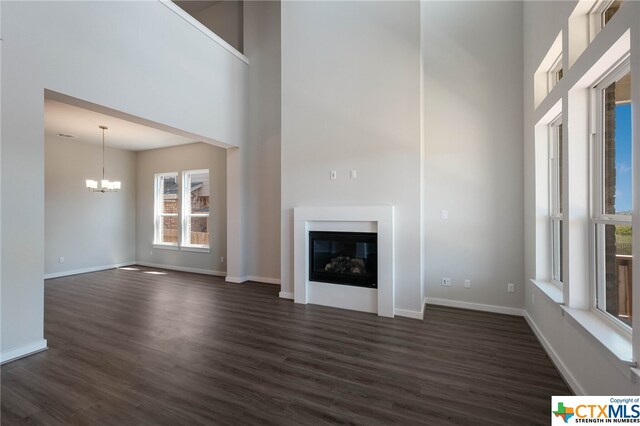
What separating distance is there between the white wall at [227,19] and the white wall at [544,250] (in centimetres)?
514

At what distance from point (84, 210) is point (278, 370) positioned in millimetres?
6836

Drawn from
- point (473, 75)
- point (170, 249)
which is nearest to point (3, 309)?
point (170, 249)

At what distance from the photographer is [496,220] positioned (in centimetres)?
367

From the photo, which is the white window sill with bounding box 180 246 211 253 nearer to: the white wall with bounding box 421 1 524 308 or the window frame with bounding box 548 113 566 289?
the white wall with bounding box 421 1 524 308

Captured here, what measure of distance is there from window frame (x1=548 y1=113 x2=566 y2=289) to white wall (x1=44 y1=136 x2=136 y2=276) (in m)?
8.65

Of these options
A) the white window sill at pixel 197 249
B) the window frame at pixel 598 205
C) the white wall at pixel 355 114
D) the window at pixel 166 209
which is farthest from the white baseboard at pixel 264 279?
the window frame at pixel 598 205

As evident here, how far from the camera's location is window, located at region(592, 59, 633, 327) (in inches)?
68.8

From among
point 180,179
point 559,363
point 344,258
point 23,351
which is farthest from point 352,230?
point 180,179

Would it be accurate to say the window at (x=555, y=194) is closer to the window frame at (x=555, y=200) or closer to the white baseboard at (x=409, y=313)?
the window frame at (x=555, y=200)

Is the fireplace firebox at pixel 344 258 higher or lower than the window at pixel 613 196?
lower

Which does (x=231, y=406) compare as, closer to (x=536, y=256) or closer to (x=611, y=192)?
(x=611, y=192)

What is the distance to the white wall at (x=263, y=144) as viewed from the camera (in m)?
5.34

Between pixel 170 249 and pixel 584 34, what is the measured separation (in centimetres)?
773

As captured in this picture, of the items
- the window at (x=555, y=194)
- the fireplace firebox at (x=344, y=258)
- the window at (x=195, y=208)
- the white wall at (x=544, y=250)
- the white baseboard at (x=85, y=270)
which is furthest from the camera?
the window at (x=195, y=208)
